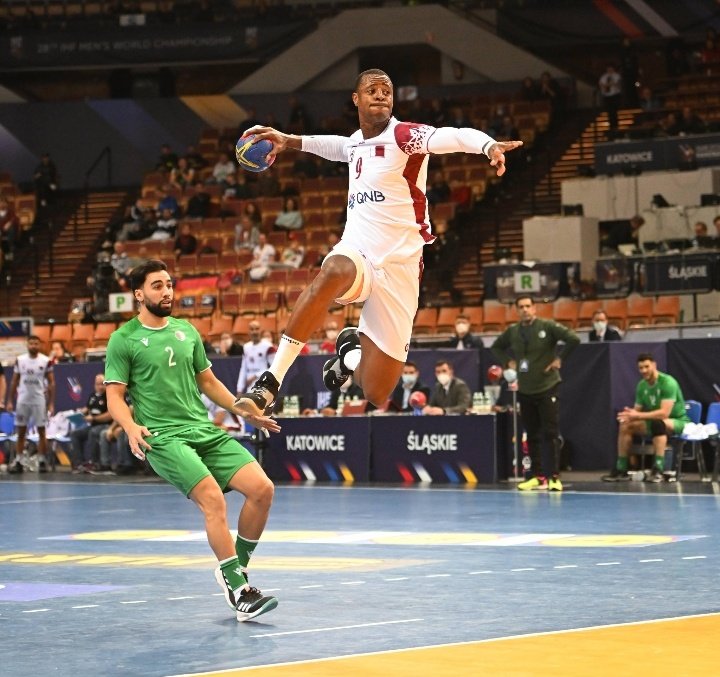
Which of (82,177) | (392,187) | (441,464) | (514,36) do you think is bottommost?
(441,464)

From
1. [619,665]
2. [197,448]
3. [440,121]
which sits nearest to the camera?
[619,665]

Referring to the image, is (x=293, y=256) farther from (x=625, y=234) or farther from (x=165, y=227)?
(x=625, y=234)

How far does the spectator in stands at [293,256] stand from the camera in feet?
97.1

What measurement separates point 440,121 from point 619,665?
2785cm

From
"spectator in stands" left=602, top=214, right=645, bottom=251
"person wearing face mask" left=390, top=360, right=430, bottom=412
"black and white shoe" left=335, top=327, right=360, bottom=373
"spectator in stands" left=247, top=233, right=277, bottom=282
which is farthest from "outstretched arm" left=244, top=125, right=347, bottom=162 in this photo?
"spectator in stands" left=247, top=233, right=277, bottom=282

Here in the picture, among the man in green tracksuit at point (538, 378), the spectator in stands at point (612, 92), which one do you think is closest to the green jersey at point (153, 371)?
the man in green tracksuit at point (538, 378)

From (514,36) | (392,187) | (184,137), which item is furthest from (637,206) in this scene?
(392,187)

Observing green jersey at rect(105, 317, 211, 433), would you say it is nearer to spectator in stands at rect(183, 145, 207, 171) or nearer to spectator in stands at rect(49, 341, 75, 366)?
spectator in stands at rect(49, 341, 75, 366)

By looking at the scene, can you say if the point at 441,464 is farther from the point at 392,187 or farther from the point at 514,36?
the point at 514,36

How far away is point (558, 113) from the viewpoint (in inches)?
1387

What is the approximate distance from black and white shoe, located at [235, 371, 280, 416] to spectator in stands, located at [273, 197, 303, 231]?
23.7 m

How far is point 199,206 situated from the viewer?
111 ft

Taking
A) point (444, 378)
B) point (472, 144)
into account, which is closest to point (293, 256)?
point (444, 378)

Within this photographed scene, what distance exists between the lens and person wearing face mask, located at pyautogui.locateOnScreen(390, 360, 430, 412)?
68.0ft
